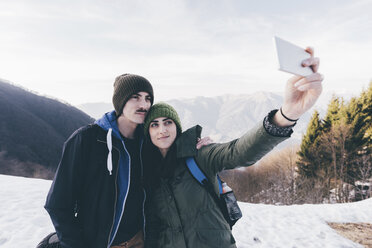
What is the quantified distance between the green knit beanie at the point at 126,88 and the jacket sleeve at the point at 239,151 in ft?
2.77

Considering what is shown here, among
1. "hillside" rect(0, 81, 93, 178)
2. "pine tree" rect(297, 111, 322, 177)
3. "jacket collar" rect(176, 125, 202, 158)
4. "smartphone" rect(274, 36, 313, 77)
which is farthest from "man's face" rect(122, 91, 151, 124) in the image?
"hillside" rect(0, 81, 93, 178)

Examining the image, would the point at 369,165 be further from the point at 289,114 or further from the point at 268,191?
the point at 289,114

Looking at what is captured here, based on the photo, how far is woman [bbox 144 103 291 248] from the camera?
154 cm

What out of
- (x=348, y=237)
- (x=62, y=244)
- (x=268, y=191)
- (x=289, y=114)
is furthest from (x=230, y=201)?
(x=268, y=191)

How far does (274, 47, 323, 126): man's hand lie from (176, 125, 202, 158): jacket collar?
650 millimetres

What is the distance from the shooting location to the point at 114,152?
Result: 5.86 ft

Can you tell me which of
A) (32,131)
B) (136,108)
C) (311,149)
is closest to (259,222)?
(136,108)

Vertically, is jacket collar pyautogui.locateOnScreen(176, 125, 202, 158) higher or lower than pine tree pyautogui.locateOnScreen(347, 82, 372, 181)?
higher

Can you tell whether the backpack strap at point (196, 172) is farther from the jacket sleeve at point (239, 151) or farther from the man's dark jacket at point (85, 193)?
the man's dark jacket at point (85, 193)

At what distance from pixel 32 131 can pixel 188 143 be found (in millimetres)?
60519

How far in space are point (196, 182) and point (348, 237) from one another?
603cm

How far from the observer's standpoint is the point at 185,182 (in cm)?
170

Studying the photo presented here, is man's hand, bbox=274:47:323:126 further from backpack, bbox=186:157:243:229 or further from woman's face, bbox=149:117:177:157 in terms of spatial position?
woman's face, bbox=149:117:177:157

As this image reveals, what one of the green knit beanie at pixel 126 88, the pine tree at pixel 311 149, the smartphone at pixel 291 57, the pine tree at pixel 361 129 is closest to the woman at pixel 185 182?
the green knit beanie at pixel 126 88
